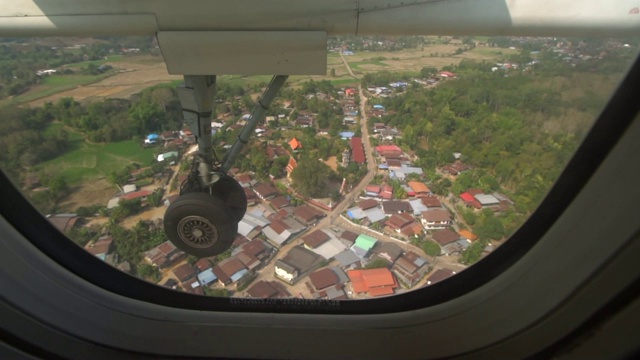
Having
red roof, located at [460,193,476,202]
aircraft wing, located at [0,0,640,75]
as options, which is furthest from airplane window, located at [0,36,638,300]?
aircraft wing, located at [0,0,640,75]

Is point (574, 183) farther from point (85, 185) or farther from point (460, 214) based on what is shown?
point (85, 185)

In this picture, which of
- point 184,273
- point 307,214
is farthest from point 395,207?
point 184,273

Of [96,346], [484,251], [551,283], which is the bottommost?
[96,346]

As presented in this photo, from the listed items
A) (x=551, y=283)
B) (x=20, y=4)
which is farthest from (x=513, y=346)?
(x=20, y=4)

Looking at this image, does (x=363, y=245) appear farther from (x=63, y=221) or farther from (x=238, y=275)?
(x=63, y=221)

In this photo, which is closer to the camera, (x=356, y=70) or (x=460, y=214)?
(x=460, y=214)

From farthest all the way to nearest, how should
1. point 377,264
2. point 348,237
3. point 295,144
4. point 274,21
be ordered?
point 295,144, point 348,237, point 377,264, point 274,21
